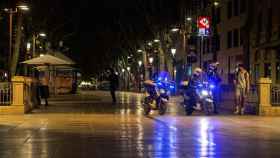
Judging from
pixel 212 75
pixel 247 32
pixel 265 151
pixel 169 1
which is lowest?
pixel 265 151

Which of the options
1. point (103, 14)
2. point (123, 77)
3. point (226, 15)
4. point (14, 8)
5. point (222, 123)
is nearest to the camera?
point (222, 123)

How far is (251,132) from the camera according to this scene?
18.3 meters

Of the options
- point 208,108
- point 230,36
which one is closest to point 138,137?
point 208,108

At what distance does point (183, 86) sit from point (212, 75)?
53.9 inches

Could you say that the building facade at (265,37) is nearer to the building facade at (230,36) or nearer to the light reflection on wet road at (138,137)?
the building facade at (230,36)

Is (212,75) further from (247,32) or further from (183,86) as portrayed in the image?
(247,32)

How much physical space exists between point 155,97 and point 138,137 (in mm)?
9832

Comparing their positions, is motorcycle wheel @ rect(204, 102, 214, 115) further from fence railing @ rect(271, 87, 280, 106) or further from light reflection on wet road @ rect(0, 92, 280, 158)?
light reflection on wet road @ rect(0, 92, 280, 158)

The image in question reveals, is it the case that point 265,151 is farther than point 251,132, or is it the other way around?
point 251,132

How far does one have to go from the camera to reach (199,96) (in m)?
26.4

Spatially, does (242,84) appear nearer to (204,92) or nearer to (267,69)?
(204,92)

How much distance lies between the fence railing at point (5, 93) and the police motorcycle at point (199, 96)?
697 centimetres

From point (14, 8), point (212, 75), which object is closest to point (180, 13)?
point (14, 8)

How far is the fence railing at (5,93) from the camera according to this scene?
85.1ft
